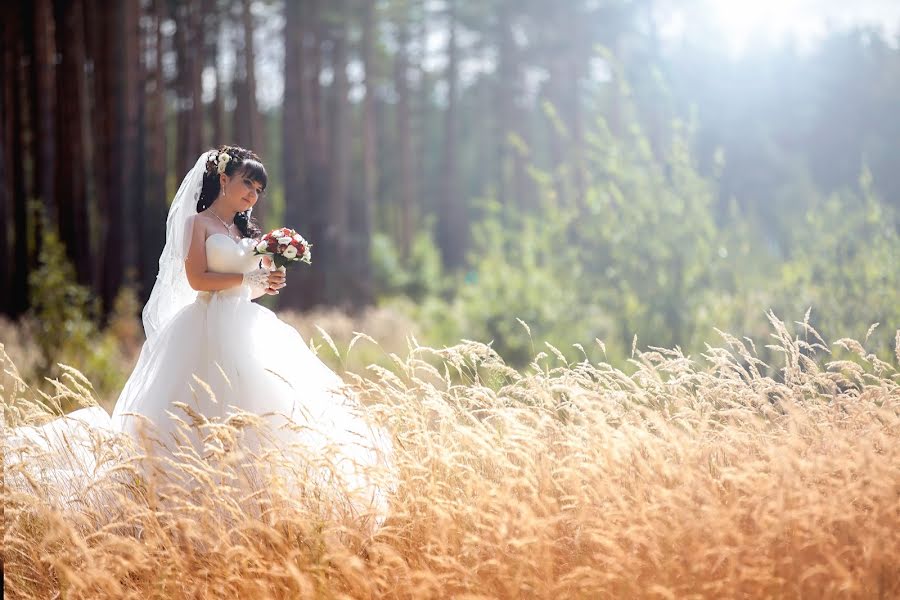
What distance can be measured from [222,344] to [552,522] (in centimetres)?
217

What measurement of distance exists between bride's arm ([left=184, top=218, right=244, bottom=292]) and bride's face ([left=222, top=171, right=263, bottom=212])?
0.78 feet

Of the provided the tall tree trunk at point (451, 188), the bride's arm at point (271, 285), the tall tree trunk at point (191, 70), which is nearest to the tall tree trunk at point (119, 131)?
the tall tree trunk at point (191, 70)

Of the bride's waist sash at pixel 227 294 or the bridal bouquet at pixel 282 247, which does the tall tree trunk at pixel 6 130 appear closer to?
the bride's waist sash at pixel 227 294

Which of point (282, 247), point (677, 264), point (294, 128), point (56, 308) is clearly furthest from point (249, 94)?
point (282, 247)

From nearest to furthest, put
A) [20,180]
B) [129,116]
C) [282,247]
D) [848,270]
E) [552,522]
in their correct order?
1. [552,522]
2. [282,247]
3. [848,270]
4. [129,116]
5. [20,180]

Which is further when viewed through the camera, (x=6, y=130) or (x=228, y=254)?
(x=6, y=130)

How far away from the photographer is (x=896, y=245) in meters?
6.77

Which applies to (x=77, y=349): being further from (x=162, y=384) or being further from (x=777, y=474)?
(x=777, y=474)

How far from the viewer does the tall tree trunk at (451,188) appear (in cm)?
2438

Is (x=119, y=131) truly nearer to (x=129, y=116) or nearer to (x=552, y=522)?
(x=129, y=116)

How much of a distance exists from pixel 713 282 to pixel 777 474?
5626 mm

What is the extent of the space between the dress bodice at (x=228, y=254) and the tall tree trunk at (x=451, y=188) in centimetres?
2010

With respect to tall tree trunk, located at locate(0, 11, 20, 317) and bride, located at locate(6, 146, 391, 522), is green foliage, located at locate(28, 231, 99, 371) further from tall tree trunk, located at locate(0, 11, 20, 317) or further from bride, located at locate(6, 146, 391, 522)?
tall tree trunk, located at locate(0, 11, 20, 317)

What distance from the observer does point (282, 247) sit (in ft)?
13.7
